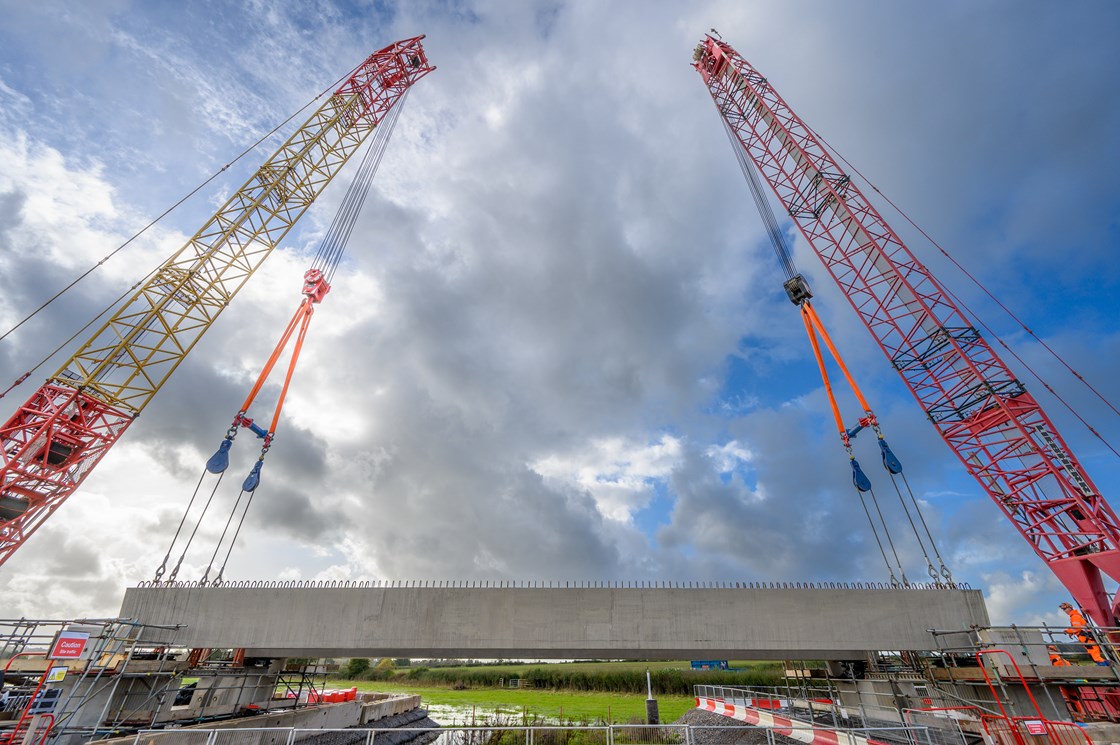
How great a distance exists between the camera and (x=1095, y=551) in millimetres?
21906

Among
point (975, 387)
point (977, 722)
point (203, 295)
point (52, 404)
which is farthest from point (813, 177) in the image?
point (52, 404)

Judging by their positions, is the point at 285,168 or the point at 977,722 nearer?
the point at 977,722

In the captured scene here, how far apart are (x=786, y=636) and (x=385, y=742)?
2227 cm

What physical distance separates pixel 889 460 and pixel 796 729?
13234 mm

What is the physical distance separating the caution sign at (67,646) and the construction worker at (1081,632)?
27779 millimetres

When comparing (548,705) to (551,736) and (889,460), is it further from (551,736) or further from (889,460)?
(889,460)

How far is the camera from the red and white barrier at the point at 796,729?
1248 cm

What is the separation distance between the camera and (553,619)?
16234mm

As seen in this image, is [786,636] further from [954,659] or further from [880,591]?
[954,659]

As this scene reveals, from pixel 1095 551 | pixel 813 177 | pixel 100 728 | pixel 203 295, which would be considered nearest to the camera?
pixel 100 728

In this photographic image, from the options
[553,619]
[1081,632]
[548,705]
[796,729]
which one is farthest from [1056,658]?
[548,705]

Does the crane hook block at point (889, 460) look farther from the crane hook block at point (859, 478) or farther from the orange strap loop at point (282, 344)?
the orange strap loop at point (282, 344)

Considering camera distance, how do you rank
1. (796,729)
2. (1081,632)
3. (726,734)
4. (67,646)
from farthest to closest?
(726,734), (1081,632), (796,729), (67,646)

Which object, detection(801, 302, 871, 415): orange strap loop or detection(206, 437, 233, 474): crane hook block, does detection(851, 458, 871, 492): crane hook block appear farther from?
detection(206, 437, 233, 474): crane hook block
